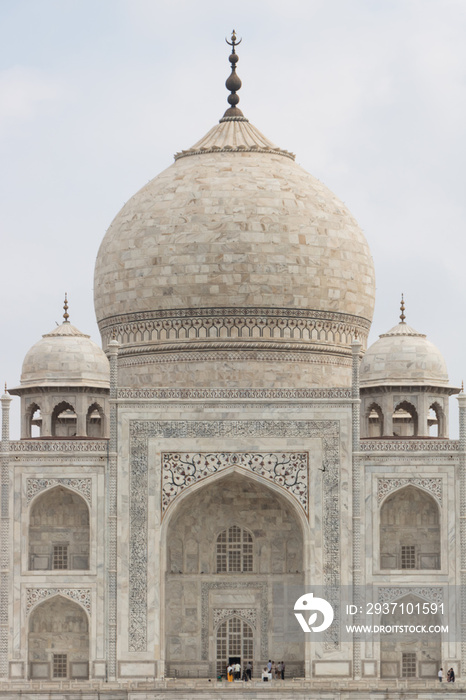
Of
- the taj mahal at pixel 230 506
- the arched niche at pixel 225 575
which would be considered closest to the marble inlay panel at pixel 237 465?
the taj mahal at pixel 230 506

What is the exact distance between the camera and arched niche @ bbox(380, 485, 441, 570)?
2967 cm

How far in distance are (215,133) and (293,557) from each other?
838cm

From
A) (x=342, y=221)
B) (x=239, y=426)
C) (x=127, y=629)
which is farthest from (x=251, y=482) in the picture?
(x=342, y=221)

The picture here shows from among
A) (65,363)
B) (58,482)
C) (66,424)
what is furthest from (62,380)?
(66,424)

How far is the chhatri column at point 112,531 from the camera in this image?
94.6ft

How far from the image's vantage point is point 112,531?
28984 millimetres

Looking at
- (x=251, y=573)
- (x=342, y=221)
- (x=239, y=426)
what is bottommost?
(x=251, y=573)

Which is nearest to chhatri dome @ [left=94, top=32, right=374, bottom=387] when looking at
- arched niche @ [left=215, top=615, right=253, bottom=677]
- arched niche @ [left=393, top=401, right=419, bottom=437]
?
arched niche @ [left=393, top=401, right=419, bottom=437]

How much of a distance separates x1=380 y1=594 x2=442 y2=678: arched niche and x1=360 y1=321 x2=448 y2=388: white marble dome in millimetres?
3846

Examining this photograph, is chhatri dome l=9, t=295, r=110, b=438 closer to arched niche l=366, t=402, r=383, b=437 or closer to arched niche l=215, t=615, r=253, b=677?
arched niche l=215, t=615, r=253, b=677

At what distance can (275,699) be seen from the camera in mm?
28078

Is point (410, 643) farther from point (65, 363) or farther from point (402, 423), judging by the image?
point (65, 363)

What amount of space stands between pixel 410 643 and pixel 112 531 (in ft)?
17.3

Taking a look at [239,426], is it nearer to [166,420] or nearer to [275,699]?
[166,420]
